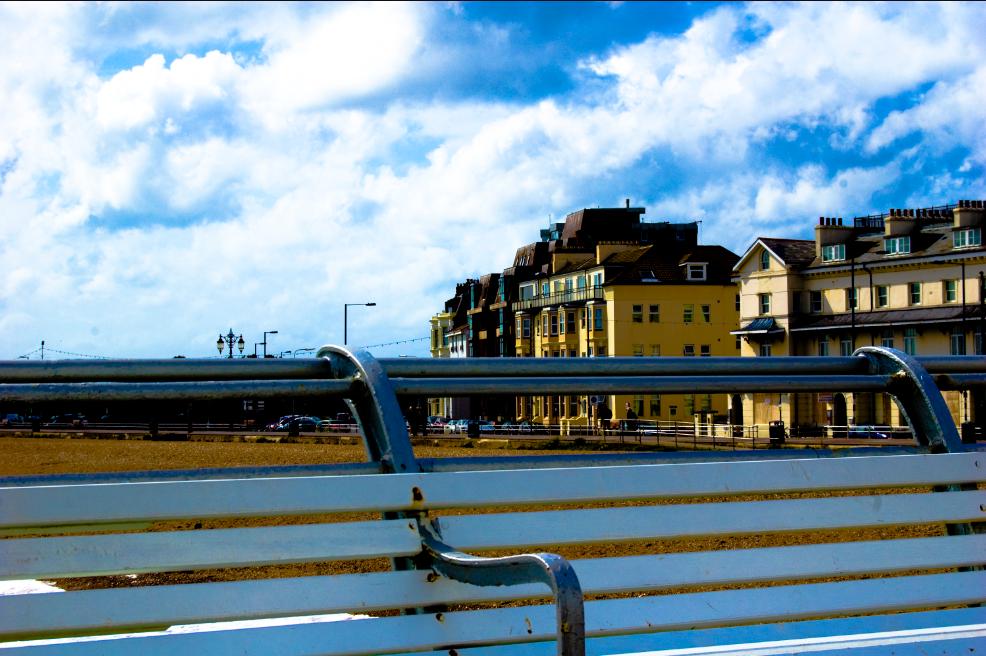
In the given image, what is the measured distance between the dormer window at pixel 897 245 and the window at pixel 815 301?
4306 mm

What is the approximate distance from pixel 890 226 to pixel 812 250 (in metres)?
6.00

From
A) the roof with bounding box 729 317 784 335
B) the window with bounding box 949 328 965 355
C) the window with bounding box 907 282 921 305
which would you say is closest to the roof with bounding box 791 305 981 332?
the window with bounding box 907 282 921 305

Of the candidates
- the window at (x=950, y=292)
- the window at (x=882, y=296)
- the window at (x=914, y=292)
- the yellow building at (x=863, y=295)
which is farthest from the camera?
the window at (x=882, y=296)

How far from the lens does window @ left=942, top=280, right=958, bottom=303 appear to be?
51.5 metres

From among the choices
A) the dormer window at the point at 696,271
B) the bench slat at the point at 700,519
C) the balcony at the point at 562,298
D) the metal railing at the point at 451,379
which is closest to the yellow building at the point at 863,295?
the dormer window at the point at 696,271

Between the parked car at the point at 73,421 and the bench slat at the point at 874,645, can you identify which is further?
the parked car at the point at 73,421

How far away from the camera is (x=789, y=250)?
2393 inches

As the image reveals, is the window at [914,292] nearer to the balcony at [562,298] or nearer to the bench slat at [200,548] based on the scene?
the balcony at [562,298]

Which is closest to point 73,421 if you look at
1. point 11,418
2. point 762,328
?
point 11,418

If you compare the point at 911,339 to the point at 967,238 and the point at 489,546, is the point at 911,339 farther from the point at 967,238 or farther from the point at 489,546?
the point at 489,546

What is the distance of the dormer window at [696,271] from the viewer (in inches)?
2781

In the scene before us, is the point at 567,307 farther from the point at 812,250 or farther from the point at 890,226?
the point at 890,226

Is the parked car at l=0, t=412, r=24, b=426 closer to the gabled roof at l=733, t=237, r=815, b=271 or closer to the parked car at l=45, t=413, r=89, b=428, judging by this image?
the parked car at l=45, t=413, r=89, b=428

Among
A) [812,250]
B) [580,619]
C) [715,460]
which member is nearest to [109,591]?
[580,619]
